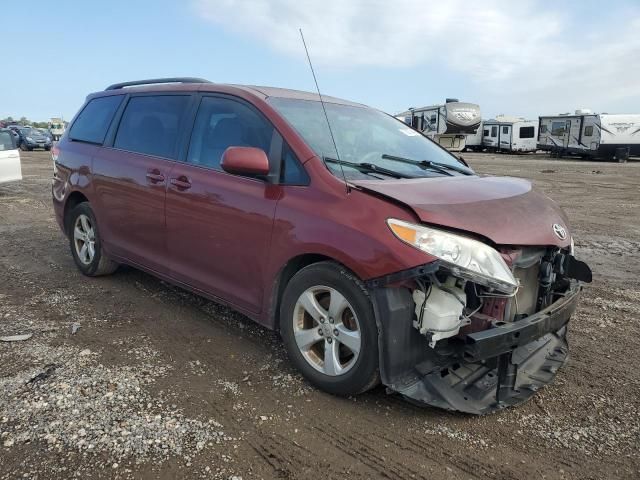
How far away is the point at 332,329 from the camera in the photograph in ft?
9.82

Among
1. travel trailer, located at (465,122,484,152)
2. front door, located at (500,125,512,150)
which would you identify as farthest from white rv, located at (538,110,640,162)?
travel trailer, located at (465,122,484,152)

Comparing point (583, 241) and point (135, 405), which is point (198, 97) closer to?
point (135, 405)

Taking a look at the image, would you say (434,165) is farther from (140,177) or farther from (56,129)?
(56,129)

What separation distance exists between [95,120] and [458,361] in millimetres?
4283

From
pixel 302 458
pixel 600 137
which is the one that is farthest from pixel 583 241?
pixel 600 137

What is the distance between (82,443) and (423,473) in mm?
1681

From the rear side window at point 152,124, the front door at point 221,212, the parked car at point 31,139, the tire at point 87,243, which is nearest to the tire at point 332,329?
the front door at point 221,212

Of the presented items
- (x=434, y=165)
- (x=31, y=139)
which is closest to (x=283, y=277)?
(x=434, y=165)

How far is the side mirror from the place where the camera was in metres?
3.21

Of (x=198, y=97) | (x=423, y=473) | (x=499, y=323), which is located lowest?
(x=423, y=473)

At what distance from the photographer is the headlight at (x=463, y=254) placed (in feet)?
8.61

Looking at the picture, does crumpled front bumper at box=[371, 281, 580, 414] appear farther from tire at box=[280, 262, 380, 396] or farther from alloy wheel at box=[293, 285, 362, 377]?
alloy wheel at box=[293, 285, 362, 377]

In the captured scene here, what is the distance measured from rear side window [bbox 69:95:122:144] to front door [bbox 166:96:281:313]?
4.89 ft

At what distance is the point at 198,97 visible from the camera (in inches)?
158
